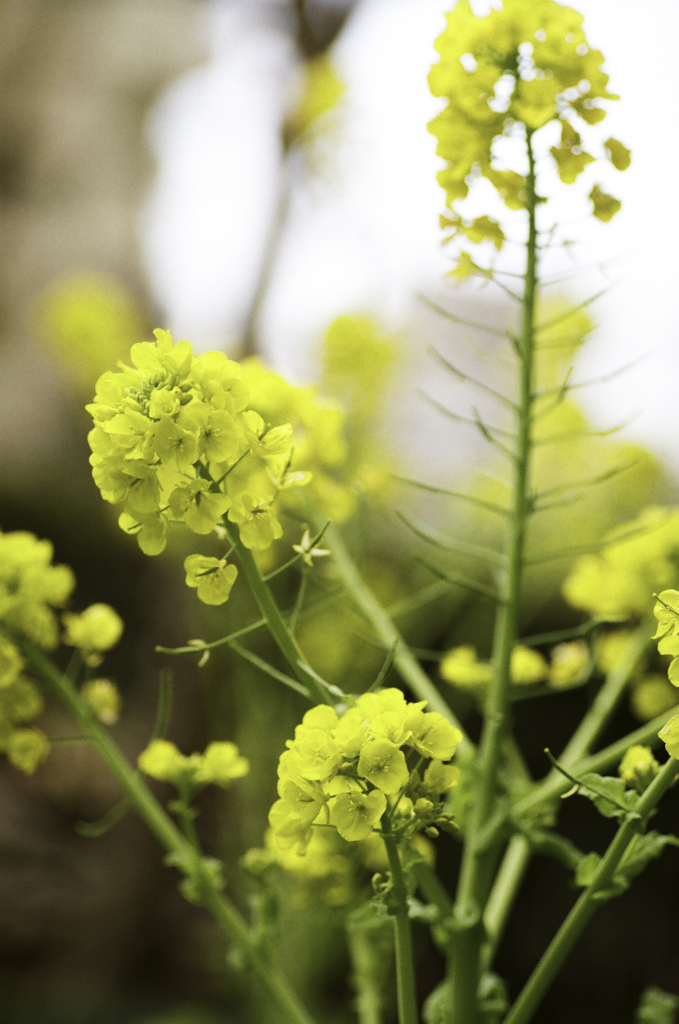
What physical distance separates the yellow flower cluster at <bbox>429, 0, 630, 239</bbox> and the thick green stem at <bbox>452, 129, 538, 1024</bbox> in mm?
19

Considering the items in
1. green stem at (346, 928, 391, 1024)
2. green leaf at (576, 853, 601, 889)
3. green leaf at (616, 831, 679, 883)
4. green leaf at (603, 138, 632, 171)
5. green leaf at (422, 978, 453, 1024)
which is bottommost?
green stem at (346, 928, 391, 1024)

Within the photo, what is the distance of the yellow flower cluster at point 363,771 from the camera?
0.28m

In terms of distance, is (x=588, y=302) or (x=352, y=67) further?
(x=352, y=67)

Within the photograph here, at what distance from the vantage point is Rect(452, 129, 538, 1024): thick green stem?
1.34 feet

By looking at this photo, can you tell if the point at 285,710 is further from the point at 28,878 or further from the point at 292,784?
the point at 28,878

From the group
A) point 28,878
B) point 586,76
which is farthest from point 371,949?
point 28,878

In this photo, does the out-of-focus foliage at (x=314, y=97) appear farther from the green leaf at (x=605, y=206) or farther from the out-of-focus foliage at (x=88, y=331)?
the green leaf at (x=605, y=206)

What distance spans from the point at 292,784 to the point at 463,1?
475mm

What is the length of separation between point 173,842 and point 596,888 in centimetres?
27

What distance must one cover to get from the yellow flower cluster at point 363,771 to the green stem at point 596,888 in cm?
9

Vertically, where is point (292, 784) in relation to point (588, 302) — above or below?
below

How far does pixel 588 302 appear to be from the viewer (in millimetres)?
435

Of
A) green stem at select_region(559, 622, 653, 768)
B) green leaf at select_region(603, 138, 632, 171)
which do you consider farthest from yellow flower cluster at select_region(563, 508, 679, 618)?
green leaf at select_region(603, 138, 632, 171)

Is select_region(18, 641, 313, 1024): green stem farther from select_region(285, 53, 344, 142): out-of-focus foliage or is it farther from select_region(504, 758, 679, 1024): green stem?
select_region(285, 53, 344, 142): out-of-focus foliage
